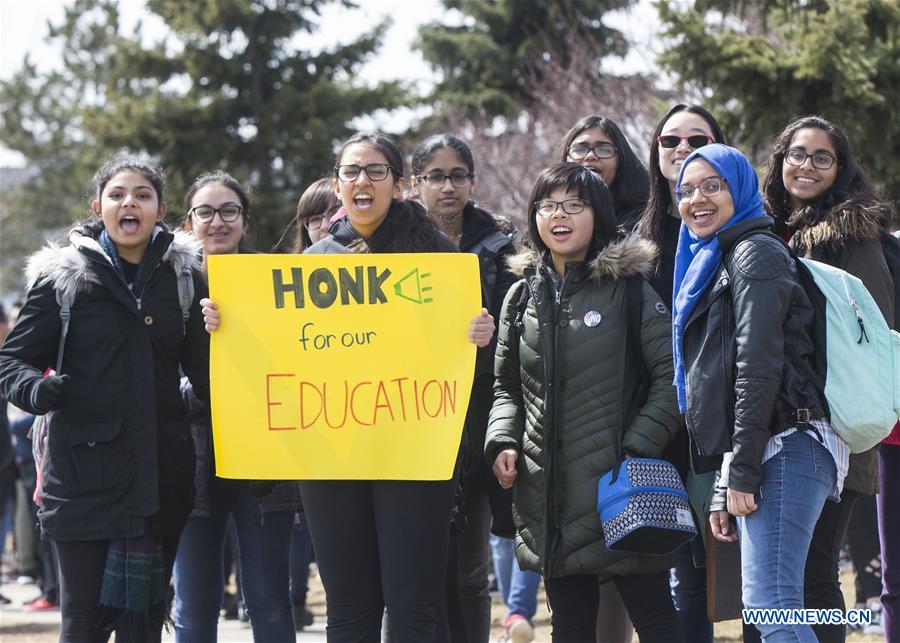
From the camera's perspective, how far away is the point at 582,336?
4.31m

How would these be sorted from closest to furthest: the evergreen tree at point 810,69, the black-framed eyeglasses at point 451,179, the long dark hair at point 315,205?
the black-framed eyeglasses at point 451,179, the long dark hair at point 315,205, the evergreen tree at point 810,69

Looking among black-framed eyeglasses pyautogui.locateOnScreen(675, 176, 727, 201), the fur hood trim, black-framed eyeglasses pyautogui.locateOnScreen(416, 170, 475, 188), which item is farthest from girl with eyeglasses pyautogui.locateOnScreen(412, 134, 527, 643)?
the fur hood trim

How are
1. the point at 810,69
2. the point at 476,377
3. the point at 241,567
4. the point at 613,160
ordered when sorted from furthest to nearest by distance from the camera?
the point at 810,69, the point at 613,160, the point at 241,567, the point at 476,377

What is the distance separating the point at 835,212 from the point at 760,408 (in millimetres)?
1189

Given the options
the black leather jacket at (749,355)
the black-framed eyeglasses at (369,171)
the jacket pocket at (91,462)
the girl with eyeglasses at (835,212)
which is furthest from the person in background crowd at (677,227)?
the jacket pocket at (91,462)

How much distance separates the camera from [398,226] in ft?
15.1

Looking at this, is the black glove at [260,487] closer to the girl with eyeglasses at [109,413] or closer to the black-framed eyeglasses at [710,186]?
the girl with eyeglasses at [109,413]

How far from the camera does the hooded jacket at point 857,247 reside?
14.8ft

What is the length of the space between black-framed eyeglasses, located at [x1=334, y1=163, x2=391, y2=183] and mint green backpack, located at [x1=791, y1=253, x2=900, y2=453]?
1577 mm

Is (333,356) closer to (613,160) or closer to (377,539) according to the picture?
(377,539)

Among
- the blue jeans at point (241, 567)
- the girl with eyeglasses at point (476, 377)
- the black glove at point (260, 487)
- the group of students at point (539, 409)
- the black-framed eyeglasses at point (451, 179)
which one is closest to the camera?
the group of students at point (539, 409)

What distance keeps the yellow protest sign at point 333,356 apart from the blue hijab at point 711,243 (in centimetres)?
81

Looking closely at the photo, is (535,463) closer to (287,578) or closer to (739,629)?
(287,578)

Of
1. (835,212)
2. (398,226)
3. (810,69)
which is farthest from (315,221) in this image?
(810,69)
